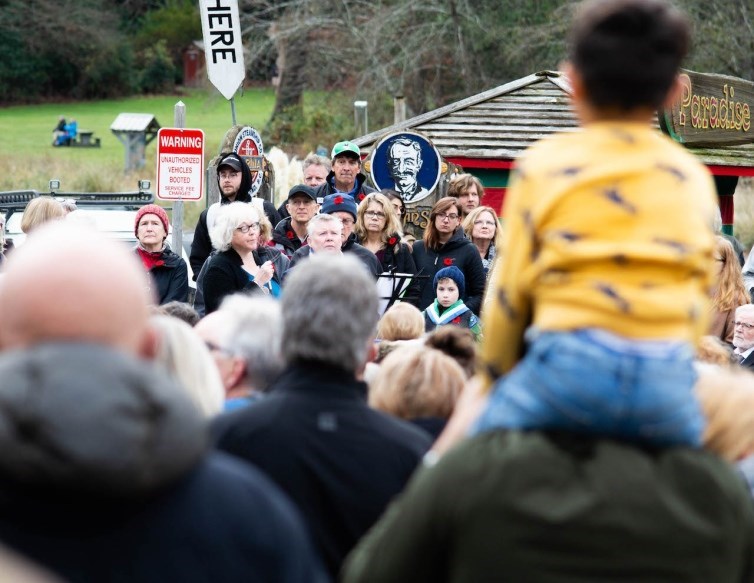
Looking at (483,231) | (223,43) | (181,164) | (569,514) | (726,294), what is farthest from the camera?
(223,43)

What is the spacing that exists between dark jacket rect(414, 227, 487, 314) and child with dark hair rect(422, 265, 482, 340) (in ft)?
1.79

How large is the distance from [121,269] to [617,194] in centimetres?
87

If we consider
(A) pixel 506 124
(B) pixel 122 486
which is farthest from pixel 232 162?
(B) pixel 122 486

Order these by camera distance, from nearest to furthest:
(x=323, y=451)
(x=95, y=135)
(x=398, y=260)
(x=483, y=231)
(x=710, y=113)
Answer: (x=323, y=451)
(x=398, y=260)
(x=483, y=231)
(x=710, y=113)
(x=95, y=135)

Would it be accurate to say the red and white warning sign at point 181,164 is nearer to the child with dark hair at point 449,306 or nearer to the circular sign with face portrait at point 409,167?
the circular sign with face portrait at point 409,167

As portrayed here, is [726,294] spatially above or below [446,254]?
below

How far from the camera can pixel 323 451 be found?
313 cm

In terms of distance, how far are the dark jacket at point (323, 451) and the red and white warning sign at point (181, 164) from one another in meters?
8.36

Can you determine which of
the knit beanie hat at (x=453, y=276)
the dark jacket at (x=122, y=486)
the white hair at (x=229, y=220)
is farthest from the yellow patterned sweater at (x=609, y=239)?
the knit beanie hat at (x=453, y=276)

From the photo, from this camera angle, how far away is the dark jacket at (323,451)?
3105 millimetres

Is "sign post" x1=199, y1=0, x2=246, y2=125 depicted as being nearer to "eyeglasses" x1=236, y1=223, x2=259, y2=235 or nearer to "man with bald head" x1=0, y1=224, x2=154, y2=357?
"eyeglasses" x1=236, y1=223, x2=259, y2=235

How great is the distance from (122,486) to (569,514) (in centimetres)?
76

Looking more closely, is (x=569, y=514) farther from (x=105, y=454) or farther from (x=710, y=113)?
(x=710, y=113)

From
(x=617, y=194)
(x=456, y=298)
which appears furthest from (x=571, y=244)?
(x=456, y=298)
